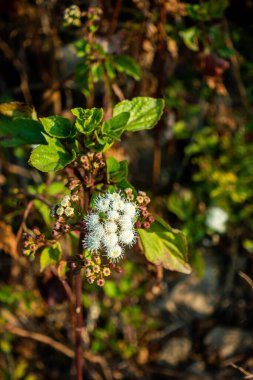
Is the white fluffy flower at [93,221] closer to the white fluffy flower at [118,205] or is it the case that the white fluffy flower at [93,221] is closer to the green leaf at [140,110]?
the white fluffy flower at [118,205]

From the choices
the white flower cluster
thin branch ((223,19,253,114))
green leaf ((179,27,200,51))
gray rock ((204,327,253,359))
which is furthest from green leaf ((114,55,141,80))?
gray rock ((204,327,253,359))

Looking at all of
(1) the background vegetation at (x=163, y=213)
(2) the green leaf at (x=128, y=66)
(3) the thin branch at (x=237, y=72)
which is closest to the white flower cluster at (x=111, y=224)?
(2) the green leaf at (x=128, y=66)

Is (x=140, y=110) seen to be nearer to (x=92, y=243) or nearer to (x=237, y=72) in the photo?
(x=92, y=243)

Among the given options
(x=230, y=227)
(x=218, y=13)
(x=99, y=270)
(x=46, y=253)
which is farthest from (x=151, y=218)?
(x=230, y=227)

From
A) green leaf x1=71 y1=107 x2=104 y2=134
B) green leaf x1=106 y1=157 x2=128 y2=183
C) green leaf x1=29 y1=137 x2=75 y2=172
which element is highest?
green leaf x1=71 y1=107 x2=104 y2=134

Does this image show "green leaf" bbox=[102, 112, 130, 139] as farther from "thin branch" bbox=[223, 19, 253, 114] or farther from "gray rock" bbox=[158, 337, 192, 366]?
"gray rock" bbox=[158, 337, 192, 366]

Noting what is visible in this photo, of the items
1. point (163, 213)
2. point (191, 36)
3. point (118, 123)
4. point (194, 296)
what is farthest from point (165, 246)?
point (194, 296)

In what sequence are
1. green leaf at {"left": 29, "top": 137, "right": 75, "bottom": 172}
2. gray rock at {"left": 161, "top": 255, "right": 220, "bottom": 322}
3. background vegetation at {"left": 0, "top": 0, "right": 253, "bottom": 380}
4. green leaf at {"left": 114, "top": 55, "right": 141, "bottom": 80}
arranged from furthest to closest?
gray rock at {"left": 161, "top": 255, "right": 220, "bottom": 322} < background vegetation at {"left": 0, "top": 0, "right": 253, "bottom": 380} < green leaf at {"left": 114, "top": 55, "right": 141, "bottom": 80} < green leaf at {"left": 29, "top": 137, "right": 75, "bottom": 172}

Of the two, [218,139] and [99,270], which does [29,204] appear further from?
[218,139]
